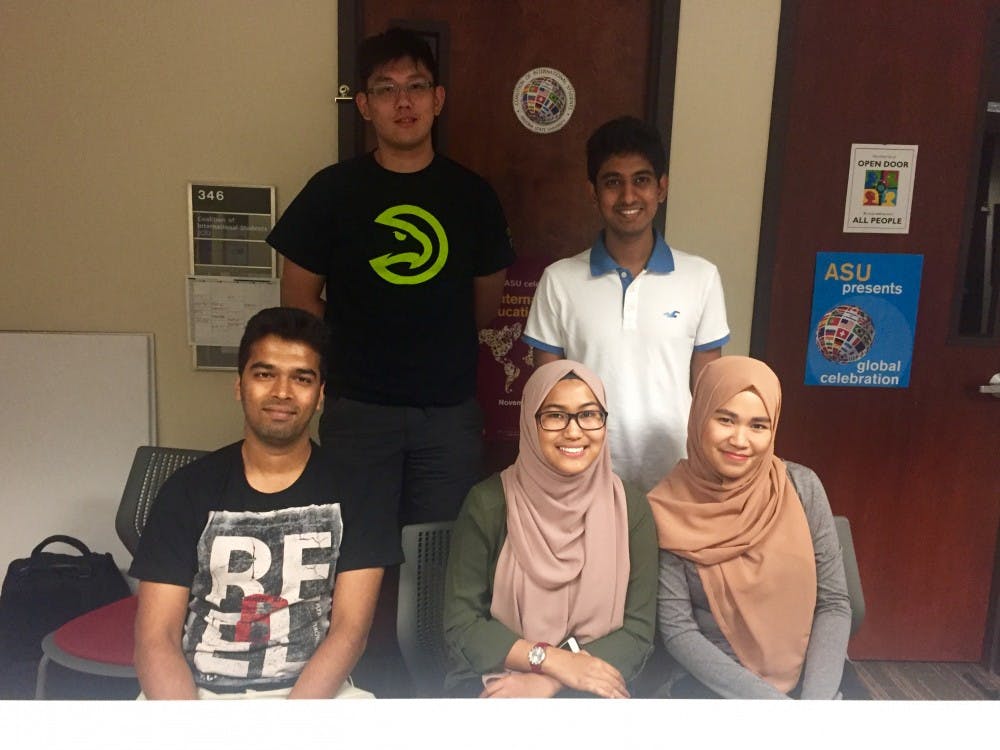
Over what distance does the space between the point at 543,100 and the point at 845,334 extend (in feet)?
4.08

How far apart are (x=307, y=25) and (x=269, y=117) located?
0.97 feet

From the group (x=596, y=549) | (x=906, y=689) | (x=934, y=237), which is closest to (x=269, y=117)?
(x=596, y=549)

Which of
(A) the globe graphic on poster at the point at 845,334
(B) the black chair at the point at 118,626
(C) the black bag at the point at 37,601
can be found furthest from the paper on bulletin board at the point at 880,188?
(C) the black bag at the point at 37,601

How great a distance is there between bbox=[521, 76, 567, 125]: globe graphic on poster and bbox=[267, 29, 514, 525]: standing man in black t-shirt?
42 cm

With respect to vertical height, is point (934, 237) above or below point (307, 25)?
below

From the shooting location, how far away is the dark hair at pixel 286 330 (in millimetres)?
1447

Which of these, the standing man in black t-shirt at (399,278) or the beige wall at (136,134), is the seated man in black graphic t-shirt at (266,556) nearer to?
the standing man in black t-shirt at (399,278)

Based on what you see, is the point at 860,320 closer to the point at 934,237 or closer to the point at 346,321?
the point at 934,237

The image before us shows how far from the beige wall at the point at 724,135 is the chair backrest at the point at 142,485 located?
5.32 ft

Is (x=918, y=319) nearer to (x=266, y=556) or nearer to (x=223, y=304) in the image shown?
(x=266, y=556)

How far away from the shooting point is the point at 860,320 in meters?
2.36

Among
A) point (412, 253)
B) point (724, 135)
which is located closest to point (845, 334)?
point (724, 135)

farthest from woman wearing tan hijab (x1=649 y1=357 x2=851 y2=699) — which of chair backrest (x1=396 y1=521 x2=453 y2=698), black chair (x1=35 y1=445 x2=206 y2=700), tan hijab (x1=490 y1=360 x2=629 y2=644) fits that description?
black chair (x1=35 y1=445 x2=206 y2=700)

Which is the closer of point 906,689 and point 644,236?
point 644,236
